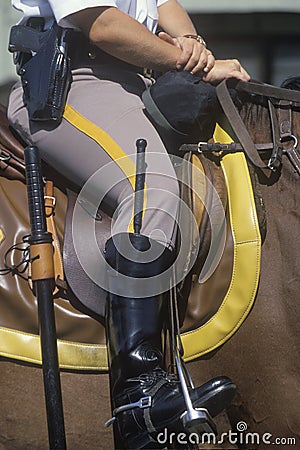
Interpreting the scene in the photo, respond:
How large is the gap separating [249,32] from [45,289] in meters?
7.25

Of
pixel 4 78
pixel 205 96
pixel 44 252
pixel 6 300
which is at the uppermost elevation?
pixel 205 96

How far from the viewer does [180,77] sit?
275 centimetres

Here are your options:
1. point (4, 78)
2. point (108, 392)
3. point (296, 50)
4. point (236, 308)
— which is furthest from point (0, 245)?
point (296, 50)

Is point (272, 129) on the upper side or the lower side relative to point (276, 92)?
lower

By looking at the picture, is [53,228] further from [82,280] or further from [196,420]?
[196,420]

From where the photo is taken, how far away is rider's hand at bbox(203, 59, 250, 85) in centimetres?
281

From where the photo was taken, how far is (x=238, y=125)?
8.96 ft

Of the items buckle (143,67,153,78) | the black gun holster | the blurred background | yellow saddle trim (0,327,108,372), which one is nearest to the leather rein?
buckle (143,67,153,78)

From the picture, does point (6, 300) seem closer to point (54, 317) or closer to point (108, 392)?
point (54, 317)

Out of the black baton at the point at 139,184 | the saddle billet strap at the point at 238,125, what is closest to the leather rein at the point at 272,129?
the saddle billet strap at the point at 238,125

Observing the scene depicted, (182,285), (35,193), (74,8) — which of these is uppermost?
(74,8)

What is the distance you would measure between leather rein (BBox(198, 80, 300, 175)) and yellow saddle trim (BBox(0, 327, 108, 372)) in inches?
29.1

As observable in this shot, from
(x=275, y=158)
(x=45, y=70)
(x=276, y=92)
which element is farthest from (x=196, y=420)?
(x=45, y=70)

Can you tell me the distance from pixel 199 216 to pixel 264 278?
0.28m
